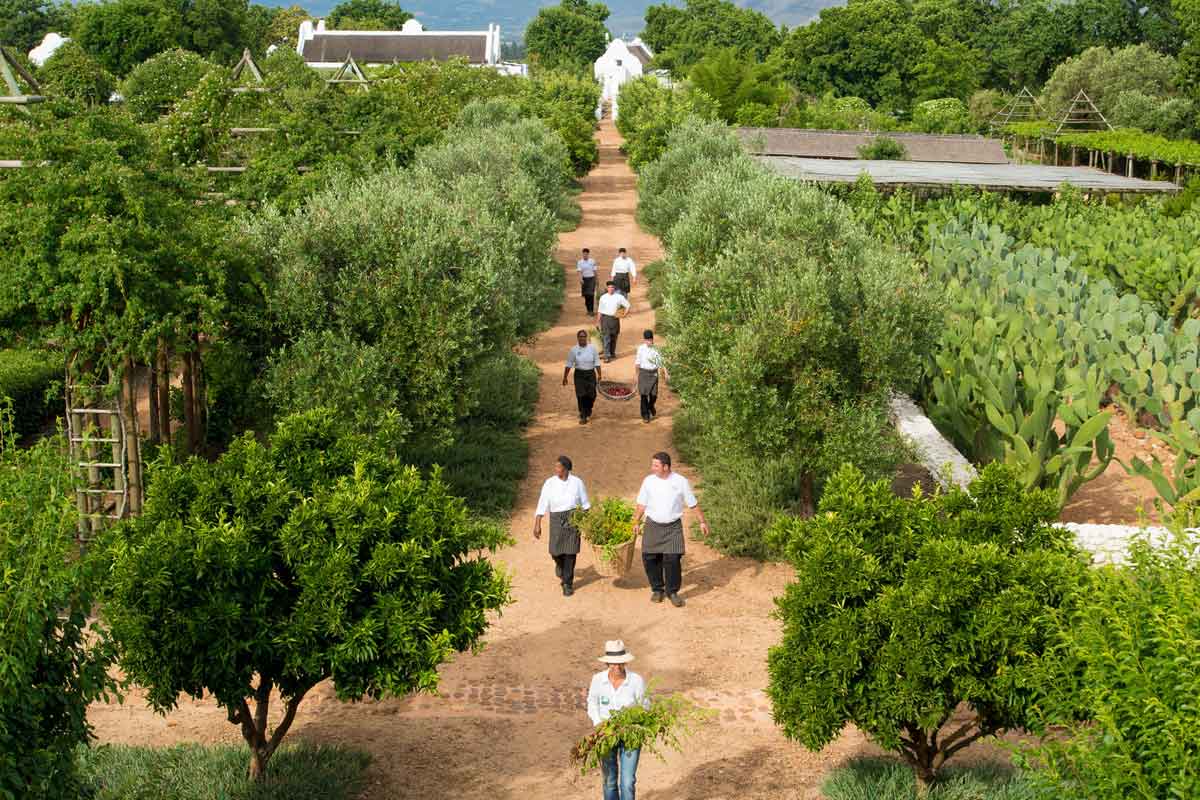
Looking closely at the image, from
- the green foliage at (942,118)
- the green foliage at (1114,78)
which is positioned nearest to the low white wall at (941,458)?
the green foliage at (942,118)

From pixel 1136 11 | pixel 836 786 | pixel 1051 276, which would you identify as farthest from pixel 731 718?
pixel 1136 11

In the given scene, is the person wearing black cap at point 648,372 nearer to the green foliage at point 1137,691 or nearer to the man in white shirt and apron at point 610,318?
the man in white shirt and apron at point 610,318

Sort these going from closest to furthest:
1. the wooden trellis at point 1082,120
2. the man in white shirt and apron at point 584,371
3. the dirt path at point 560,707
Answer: the dirt path at point 560,707 < the man in white shirt and apron at point 584,371 < the wooden trellis at point 1082,120

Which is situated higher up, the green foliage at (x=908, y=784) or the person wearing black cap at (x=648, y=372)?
the person wearing black cap at (x=648, y=372)

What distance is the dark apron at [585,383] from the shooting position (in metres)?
19.6

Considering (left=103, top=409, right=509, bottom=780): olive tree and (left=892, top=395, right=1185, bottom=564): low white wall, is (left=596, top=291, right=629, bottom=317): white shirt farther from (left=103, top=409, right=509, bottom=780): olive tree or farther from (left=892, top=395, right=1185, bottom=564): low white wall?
(left=103, top=409, right=509, bottom=780): olive tree

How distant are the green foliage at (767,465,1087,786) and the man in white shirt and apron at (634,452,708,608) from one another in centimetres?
383

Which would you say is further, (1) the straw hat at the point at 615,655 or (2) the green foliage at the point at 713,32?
(2) the green foliage at the point at 713,32

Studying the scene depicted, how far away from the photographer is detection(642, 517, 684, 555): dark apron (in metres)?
13.2

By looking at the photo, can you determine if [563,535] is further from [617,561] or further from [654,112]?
[654,112]

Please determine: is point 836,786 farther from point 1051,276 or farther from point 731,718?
point 1051,276

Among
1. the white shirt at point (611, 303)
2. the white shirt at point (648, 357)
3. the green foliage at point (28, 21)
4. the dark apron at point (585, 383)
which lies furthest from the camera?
the green foliage at point (28, 21)

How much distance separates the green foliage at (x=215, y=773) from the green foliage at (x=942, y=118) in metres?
58.2

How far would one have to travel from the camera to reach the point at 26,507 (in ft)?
23.8
